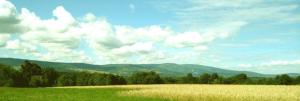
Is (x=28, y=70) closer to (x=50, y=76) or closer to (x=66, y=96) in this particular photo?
(x=50, y=76)

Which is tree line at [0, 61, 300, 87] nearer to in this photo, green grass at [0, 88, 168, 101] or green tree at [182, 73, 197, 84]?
green tree at [182, 73, 197, 84]

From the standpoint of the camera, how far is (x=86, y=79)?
114 m

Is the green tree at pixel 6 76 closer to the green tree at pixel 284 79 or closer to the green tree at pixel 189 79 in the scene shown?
the green tree at pixel 189 79

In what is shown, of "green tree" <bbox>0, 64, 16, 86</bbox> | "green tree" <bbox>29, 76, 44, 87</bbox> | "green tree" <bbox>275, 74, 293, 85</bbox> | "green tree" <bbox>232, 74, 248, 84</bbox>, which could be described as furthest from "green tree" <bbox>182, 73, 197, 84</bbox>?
"green tree" <bbox>0, 64, 16, 86</bbox>

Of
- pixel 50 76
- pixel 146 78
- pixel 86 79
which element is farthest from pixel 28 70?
pixel 146 78

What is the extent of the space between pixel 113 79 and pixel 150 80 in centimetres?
1082

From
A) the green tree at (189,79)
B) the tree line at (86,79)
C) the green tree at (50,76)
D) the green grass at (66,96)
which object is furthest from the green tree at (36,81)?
the green grass at (66,96)

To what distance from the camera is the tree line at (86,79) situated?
101250 millimetres

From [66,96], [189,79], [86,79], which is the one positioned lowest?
[66,96]

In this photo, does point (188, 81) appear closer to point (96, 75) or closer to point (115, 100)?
point (96, 75)

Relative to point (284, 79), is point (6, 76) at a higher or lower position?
lower

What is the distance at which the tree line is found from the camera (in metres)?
101

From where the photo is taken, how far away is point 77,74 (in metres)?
118

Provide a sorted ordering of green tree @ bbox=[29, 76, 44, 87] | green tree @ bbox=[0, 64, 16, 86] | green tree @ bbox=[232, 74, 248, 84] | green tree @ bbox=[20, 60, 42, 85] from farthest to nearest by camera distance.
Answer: green tree @ bbox=[232, 74, 248, 84]
green tree @ bbox=[20, 60, 42, 85]
green tree @ bbox=[29, 76, 44, 87]
green tree @ bbox=[0, 64, 16, 86]
